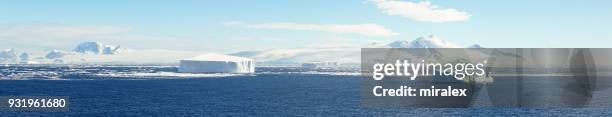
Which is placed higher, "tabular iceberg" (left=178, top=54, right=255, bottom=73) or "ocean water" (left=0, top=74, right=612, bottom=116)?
"tabular iceberg" (left=178, top=54, right=255, bottom=73)

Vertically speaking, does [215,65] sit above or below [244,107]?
above

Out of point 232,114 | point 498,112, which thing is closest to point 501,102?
point 498,112

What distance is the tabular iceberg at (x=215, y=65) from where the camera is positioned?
164m

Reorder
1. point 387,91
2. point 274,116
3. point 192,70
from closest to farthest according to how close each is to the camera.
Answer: point 274,116
point 387,91
point 192,70

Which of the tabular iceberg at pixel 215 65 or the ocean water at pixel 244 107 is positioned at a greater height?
the tabular iceberg at pixel 215 65

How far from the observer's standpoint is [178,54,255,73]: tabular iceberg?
163500 mm

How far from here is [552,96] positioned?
9231 centimetres

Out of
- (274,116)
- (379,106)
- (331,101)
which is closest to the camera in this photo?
(274,116)

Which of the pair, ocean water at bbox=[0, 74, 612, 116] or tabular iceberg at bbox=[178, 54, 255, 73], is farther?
tabular iceberg at bbox=[178, 54, 255, 73]

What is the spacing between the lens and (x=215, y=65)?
166m

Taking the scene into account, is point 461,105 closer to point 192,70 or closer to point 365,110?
point 365,110

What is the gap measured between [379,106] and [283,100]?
13.7 metres

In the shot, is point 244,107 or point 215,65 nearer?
point 244,107

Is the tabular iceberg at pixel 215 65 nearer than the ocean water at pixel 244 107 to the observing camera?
No
